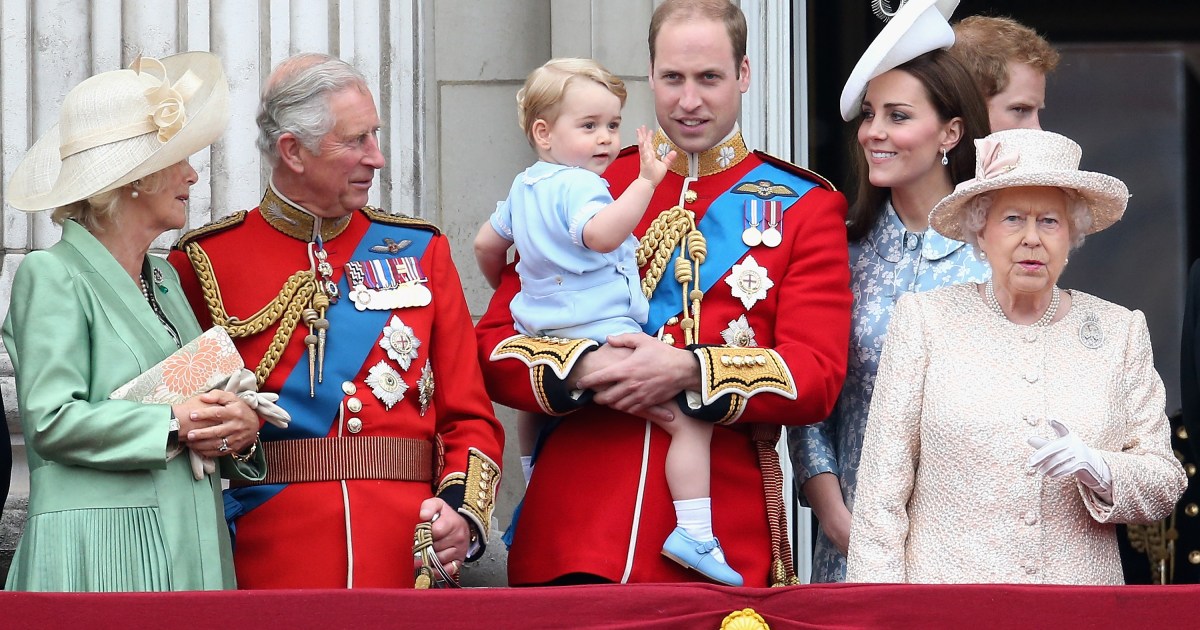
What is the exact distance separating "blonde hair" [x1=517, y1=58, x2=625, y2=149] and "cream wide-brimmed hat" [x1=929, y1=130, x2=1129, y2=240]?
0.75 m

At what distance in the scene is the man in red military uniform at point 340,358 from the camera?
149 inches

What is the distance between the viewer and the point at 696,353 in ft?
12.5

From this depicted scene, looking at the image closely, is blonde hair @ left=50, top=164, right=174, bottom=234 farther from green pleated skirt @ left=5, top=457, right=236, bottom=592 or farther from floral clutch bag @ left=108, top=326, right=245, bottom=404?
green pleated skirt @ left=5, top=457, right=236, bottom=592

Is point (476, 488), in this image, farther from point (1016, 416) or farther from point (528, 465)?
point (1016, 416)

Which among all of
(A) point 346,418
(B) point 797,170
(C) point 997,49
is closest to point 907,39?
(B) point 797,170

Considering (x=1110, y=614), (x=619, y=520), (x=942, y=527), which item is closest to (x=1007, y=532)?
(x=942, y=527)

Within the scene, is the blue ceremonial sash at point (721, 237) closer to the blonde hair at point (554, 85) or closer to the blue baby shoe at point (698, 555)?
the blonde hair at point (554, 85)

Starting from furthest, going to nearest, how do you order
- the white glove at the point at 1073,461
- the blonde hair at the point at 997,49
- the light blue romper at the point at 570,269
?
the blonde hair at the point at 997,49, the light blue romper at the point at 570,269, the white glove at the point at 1073,461

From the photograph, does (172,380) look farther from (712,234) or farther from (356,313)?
(712,234)

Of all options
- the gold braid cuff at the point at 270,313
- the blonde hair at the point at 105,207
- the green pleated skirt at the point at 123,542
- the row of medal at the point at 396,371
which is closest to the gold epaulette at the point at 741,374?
the row of medal at the point at 396,371

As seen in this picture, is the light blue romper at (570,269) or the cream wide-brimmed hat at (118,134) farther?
the light blue romper at (570,269)

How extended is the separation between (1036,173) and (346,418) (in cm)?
142

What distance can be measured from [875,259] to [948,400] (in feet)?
2.15

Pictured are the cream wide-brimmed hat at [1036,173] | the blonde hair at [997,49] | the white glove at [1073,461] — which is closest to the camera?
the white glove at [1073,461]
